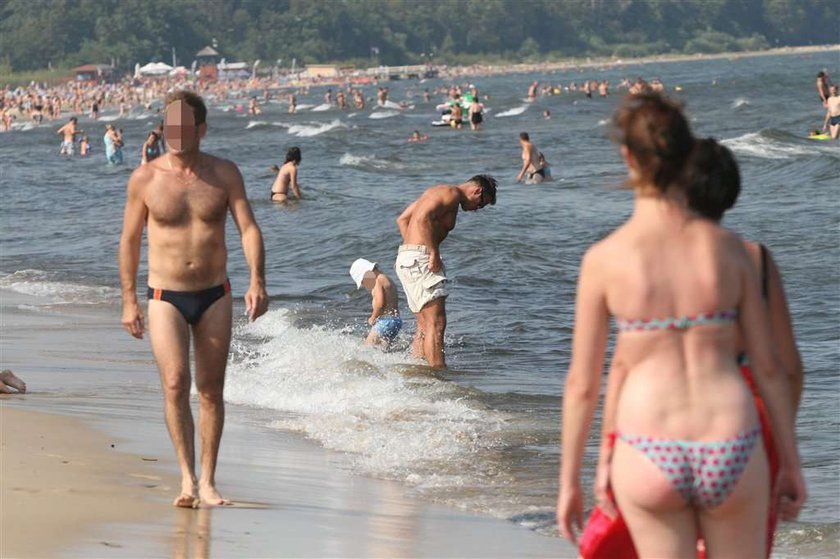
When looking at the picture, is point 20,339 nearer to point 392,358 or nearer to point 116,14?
point 392,358

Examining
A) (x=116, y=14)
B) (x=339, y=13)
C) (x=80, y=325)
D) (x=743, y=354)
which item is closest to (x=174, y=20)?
(x=116, y=14)

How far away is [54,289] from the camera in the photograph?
48.4ft

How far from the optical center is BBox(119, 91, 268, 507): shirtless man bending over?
5.39 metres

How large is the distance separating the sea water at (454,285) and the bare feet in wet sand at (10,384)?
1.26m

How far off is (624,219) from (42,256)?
8279 mm

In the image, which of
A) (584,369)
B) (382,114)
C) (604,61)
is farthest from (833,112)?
(604,61)

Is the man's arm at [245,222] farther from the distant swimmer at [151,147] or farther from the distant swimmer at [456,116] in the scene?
the distant swimmer at [456,116]

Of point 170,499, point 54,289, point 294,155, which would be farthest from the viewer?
point 294,155

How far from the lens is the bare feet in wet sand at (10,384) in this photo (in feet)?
26.1

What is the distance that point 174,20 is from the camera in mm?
142750

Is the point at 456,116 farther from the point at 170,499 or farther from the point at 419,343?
the point at 170,499

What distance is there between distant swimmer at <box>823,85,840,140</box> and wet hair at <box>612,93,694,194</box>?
28.8 meters

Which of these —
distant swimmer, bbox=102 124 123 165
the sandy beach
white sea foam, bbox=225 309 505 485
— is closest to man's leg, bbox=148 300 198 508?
the sandy beach

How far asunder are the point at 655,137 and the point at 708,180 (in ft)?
0.54
